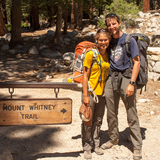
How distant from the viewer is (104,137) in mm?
3842

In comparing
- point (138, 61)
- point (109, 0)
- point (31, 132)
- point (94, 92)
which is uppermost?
point (109, 0)

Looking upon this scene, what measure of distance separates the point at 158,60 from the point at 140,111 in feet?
10.9

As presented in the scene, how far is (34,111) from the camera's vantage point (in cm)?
265

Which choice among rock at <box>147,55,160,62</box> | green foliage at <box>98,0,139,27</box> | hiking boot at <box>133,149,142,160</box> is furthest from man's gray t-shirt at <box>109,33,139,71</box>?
green foliage at <box>98,0,139,27</box>

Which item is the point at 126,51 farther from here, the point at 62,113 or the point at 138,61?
the point at 62,113

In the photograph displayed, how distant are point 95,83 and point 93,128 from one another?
2.49ft

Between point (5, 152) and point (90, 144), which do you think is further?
point (90, 144)

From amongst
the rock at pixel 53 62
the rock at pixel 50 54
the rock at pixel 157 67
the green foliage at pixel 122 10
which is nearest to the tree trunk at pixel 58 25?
the rock at pixel 50 54

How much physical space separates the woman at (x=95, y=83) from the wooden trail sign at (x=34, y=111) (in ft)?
1.06

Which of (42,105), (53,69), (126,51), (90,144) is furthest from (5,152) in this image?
(53,69)

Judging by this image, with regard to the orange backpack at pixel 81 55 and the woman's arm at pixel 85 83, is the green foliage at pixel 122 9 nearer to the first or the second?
the orange backpack at pixel 81 55

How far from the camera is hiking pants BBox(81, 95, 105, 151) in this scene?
298 centimetres

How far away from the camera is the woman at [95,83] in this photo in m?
2.72

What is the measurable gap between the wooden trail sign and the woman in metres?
0.32
